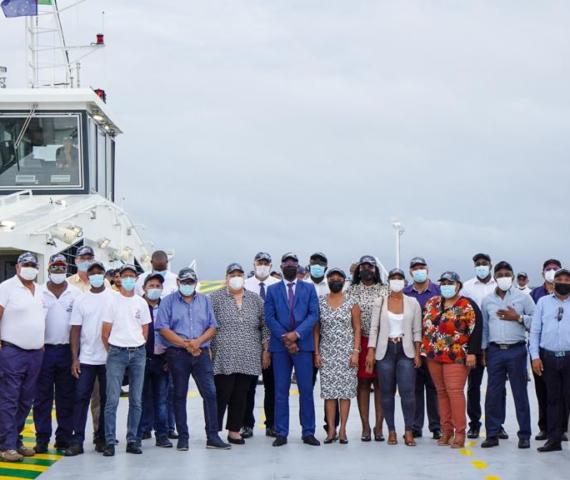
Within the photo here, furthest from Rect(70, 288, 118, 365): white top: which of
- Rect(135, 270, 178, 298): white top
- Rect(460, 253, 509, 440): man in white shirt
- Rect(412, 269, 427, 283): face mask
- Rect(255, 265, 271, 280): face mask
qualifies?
Rect(460, 253, 509, 440): man in white shirt

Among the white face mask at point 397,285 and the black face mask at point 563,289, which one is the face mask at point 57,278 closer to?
the white face mask at point 397,285

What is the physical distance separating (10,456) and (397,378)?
13.6ft

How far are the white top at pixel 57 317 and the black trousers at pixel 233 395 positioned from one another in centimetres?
177

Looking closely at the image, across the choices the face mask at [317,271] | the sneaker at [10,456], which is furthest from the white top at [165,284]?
the sneaker at [10,456]

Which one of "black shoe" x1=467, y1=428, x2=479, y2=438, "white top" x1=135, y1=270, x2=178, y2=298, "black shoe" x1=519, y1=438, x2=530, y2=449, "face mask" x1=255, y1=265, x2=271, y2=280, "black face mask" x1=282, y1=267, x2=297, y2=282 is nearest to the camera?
"black shoe" x1=519, y1=438, x2=530, y2=449

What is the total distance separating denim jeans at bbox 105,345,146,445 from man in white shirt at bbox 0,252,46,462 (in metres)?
0.75

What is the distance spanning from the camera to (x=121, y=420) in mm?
14055

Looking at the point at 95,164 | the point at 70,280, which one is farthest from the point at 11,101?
the point at 70,280

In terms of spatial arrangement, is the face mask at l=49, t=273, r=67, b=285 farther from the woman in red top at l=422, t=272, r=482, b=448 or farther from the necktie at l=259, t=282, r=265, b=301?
the woman in red top at l=422, t=272, r=482, b=448

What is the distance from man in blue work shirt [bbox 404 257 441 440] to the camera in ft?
40.8

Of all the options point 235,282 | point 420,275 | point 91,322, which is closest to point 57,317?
point 91,322

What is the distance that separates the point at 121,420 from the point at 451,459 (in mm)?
4880

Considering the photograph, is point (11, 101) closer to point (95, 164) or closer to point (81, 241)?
point (95, 164)

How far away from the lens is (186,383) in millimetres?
11664
